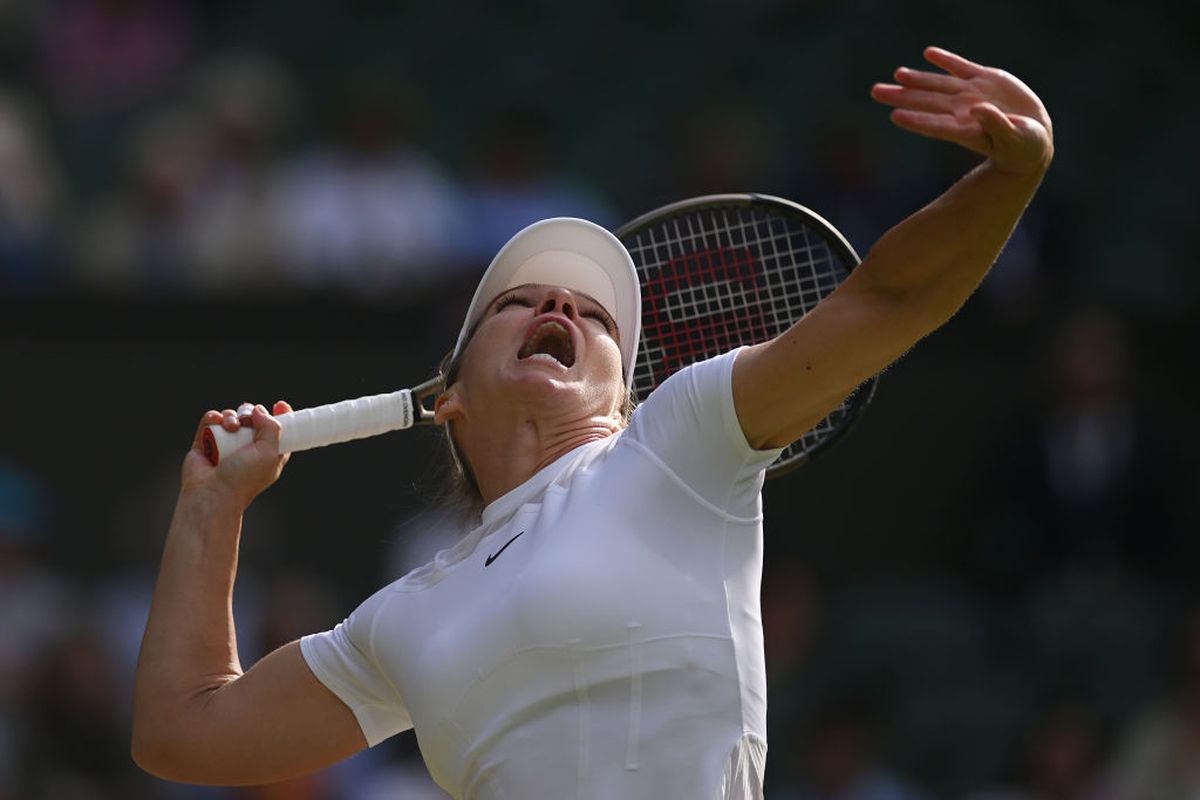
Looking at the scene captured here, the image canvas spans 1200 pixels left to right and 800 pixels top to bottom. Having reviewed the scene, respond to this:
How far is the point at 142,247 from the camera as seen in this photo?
23.3ft

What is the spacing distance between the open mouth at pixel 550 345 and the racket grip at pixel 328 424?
24cm

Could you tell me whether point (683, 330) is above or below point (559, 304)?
below

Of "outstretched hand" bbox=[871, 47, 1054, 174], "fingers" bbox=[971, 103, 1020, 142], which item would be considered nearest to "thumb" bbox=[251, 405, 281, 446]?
"outstretched hand" bbox=[871, 47, 1054, 174]

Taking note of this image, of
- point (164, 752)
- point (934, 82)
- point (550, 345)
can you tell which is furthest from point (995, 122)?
point (164, 752)

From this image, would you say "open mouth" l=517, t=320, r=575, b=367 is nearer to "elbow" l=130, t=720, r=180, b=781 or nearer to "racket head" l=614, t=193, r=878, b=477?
"racket head" l=614, t=193, r=878, b=477

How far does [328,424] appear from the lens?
10.5 feet

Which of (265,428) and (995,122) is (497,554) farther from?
(995,122)

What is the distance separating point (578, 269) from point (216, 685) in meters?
0.85

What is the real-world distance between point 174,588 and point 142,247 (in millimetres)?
4242

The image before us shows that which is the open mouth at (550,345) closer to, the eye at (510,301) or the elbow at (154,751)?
the eye at (510,301)

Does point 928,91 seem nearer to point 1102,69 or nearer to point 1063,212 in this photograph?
point 1063,212

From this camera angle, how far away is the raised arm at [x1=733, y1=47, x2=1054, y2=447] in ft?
8.16

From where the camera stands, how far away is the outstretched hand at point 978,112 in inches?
96.7

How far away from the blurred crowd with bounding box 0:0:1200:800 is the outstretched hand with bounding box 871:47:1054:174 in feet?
12.3
